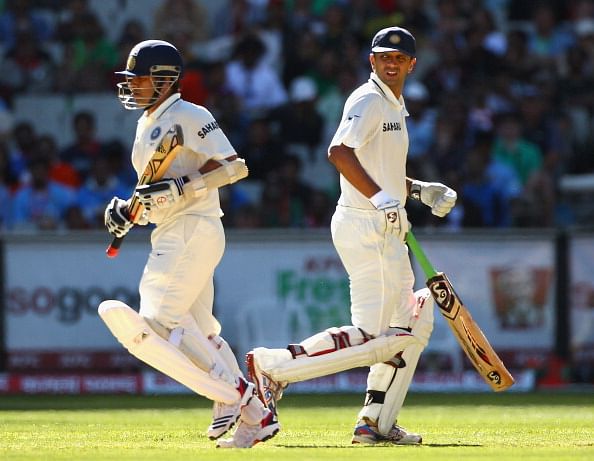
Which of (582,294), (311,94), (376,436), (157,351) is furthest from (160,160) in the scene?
(311,94)

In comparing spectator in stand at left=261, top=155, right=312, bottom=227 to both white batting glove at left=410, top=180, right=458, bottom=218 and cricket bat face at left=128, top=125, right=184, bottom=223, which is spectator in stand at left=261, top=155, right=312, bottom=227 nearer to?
white batting glove at left=410, top=180, right=458, bottom=218

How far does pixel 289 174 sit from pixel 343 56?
2.15m

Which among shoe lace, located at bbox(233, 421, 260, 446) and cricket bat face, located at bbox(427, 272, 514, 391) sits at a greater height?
cricket bat face, located at bbox(427, 272, 514, 391)

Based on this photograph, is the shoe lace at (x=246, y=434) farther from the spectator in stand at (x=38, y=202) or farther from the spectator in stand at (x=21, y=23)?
the spectator in stand at (x=21, y=23)

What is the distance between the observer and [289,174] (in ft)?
43.8

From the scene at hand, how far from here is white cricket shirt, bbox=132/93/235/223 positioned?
678 cm

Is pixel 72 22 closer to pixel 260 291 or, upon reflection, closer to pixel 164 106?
pixel 260 291

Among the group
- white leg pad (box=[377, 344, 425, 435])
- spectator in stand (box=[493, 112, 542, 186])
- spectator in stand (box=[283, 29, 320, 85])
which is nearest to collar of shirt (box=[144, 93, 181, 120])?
white leg pad (box=[377, 344, 425, 435])

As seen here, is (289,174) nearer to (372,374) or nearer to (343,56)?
(343,56)

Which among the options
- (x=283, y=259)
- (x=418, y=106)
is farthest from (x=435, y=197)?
(x=418, y=106)

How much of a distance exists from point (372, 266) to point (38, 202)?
694 cm

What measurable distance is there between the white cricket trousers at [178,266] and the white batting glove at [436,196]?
114 centimetres

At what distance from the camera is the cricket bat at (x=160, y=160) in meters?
6.73

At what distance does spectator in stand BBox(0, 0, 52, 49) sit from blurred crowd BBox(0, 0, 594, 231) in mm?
21
